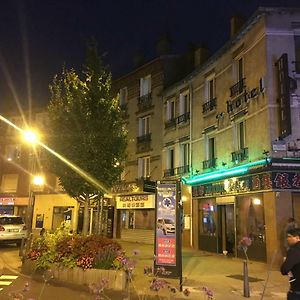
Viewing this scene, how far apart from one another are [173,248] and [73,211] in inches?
883

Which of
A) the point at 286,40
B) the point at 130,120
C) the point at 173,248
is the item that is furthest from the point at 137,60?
the point at 173,248

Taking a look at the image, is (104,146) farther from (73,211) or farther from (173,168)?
(73,211)

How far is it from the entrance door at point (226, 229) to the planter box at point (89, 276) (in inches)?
355

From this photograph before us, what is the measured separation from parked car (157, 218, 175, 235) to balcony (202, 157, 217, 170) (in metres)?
8.49

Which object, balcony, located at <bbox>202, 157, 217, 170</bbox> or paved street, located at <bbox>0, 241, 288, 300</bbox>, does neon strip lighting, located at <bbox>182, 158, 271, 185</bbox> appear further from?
paved street, located at <bbox>0, 241, 288, 300</bbox>

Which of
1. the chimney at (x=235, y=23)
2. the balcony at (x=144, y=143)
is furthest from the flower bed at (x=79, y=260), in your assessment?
the balcony at (x=144, y=143)

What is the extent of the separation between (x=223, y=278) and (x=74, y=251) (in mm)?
4372

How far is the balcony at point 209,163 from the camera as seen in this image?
1884 centimetres

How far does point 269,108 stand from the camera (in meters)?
14.8

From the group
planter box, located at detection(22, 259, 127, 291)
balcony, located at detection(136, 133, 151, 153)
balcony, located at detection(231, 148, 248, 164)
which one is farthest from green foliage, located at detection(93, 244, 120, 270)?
balcony, located at detection(136, 133, 151, 153)

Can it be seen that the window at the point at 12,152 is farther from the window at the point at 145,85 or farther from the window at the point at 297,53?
the window at the point at 297,53

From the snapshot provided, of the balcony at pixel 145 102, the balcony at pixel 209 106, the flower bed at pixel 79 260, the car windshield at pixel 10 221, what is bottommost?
the flower bed at pixel 79 260

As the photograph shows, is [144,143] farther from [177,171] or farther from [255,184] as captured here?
[255,184]

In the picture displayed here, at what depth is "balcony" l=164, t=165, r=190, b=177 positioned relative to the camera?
70.9ft
